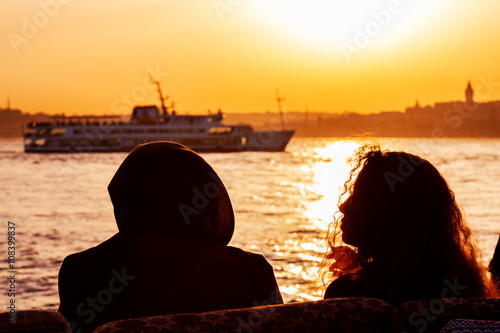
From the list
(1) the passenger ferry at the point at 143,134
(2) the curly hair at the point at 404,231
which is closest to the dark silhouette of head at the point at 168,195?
(2) the curly hair at the point at 404,231

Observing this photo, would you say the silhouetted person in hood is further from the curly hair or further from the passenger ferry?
the passenger ferry

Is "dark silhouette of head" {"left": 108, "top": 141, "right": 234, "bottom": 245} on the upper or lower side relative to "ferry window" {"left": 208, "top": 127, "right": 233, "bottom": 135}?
upper

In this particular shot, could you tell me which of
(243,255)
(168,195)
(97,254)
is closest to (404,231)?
(243,255)

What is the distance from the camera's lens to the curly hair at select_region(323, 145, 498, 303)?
188 cm

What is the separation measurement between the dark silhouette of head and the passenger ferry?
6043 cm

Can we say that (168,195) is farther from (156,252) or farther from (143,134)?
(143,134)

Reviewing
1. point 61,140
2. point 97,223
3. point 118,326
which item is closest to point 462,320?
point 118,326

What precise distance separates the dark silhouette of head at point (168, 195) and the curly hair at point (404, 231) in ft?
1.24

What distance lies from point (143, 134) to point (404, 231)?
63335mm

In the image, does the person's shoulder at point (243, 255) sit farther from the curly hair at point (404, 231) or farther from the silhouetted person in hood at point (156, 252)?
the curly hair at point (404, 231)

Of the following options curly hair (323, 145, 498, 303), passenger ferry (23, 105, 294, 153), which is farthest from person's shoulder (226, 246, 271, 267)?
passenger ferry (23, 105, 294, 153)

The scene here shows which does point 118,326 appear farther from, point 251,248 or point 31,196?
point 31,196

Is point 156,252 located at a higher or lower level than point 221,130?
higher

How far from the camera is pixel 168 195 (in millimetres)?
1868
